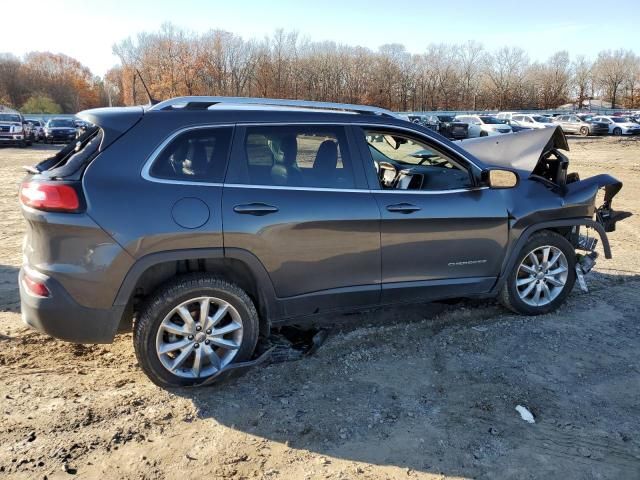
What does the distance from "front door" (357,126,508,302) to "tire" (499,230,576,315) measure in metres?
0.30

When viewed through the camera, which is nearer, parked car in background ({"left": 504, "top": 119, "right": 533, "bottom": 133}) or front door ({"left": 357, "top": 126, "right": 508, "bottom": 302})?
front door ({"left": 357, "top": 126, "right": 508, "bottom": 302})

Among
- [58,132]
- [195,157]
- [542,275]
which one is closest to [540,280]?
[542,275]

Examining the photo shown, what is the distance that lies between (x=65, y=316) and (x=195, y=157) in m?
1.31

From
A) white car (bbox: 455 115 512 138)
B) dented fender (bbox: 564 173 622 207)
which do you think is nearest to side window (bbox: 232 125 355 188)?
dented fender (bbox: 564 173 622 207)

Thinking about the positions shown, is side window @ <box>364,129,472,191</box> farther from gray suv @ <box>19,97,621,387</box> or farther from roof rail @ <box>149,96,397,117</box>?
roof rail @ <box>149,96,397,117</box>

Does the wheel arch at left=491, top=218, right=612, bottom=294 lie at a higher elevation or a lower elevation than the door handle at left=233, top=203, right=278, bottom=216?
lower

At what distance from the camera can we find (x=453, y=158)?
14.6 feet

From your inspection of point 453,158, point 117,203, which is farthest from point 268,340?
point 453,158

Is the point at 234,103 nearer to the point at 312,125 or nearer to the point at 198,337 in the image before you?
the point at 312,125

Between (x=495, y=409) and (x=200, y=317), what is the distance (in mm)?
2058

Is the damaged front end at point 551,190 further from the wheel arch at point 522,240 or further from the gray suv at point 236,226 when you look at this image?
the gray suv at point 236,226

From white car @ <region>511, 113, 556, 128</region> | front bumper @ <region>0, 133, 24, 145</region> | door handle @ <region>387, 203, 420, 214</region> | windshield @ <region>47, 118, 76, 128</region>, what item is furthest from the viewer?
white car @ <region>511, 113, 556, 128</region>

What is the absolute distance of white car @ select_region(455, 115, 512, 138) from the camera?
35.7 meters

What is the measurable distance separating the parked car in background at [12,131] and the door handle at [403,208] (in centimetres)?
3166
